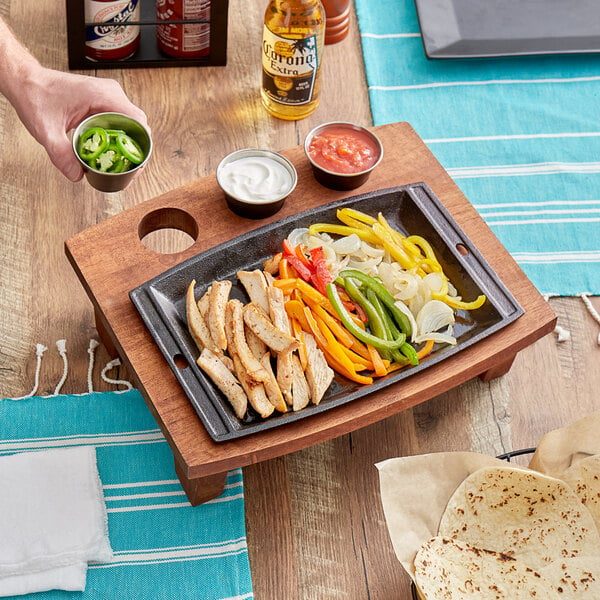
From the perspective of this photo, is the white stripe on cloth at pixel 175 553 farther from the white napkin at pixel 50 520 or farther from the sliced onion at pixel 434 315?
the sliced onion at pixel 434 315

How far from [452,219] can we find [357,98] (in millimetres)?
971

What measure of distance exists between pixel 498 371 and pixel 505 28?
1.46 metres

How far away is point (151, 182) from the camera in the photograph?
295 centimetres

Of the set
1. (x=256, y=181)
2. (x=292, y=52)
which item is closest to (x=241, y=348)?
(x=256, y=181)

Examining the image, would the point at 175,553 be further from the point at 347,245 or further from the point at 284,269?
the point at 347,245

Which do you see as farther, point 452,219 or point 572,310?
point 572,310

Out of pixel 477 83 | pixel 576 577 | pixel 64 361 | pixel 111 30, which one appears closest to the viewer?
pixel 576 577

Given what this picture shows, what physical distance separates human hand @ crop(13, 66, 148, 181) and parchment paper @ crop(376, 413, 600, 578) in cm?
117

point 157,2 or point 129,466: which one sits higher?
point 157,2

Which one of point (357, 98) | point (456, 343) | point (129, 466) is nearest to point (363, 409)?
point (456, 343)

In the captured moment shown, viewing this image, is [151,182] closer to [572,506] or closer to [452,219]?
[452,219]

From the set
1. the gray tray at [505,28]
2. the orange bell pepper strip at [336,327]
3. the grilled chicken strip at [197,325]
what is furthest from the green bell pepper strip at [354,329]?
the gray tray at [505,28]

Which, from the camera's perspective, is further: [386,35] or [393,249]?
[386,35]

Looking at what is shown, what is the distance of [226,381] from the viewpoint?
2107 mm
